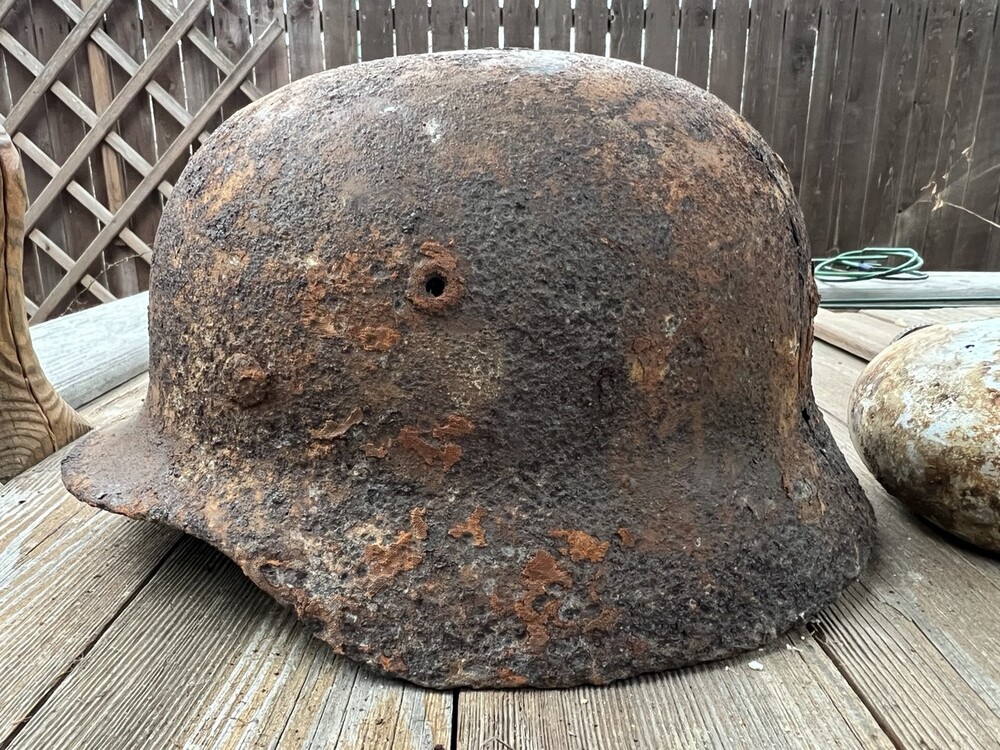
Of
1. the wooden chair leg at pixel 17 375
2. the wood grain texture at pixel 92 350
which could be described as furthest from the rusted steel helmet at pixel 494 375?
the wood grain texture at pixel 92 350

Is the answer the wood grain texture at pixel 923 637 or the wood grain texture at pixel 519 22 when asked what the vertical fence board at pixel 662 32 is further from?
the wood grain texture at pixel 923 637

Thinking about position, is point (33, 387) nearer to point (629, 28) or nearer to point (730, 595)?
point (730, 595)

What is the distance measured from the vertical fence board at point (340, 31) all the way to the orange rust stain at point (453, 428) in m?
2.94

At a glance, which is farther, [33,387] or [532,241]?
[33,387]

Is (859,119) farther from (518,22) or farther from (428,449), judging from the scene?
(428,449)

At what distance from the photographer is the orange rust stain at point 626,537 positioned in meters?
1.01

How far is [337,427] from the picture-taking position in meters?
1.03

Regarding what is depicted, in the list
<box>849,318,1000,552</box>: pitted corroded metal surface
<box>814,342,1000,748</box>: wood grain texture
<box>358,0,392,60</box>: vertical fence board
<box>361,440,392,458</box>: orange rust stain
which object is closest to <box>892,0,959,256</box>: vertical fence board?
A: <box>358,0,392,60</box>: vertical fence board

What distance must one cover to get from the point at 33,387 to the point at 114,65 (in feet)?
8.43

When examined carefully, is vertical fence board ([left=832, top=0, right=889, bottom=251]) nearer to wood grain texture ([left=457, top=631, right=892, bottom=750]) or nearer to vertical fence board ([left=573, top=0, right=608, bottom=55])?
vertical fence board ([left=573, top=0, right=608, bottom=55])

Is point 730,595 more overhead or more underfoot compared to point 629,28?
more underfoot

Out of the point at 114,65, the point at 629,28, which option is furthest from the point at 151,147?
the point at 629,28

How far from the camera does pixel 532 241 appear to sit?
97 cm

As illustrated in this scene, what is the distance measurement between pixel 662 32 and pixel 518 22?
2.15ft
